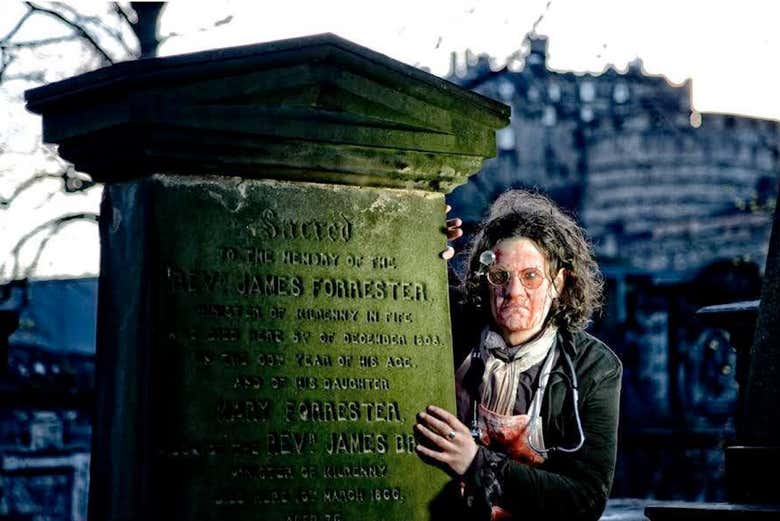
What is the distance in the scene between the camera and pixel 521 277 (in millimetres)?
4133

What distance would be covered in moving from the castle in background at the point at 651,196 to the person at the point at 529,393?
2261 cm

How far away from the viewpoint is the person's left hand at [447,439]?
3.94 metres

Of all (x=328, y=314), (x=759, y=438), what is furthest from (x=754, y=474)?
(x=328, y=314)

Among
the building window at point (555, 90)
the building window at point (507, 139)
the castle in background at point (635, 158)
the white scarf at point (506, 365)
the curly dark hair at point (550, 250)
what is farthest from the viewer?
the building window at point (555, 90)

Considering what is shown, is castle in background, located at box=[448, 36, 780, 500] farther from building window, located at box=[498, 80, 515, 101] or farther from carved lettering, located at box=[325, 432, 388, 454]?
carved lettering, located at box=[325, 432, 388, 454]

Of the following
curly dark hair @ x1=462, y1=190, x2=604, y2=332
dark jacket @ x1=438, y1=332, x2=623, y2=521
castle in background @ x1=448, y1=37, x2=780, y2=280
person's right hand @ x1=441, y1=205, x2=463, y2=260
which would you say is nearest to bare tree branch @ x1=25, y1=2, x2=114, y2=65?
person's right hand @ x1=441, y1=205, x2=463, y2=260

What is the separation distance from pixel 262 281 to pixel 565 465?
111 cm

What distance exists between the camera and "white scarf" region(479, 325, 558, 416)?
13.0ft

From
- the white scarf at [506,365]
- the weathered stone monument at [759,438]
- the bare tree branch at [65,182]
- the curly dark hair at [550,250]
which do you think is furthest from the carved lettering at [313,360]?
the bare tree branch at [65,182]

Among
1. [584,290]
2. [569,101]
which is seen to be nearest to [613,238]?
[569,101]

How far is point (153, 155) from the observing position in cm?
367

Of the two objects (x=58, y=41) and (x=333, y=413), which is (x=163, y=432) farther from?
(x=58, y=41)

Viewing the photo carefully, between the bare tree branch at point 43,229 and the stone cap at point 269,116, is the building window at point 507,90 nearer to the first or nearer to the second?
the bare tree branch at point 43,229

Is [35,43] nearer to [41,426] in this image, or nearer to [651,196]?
[41,426]
